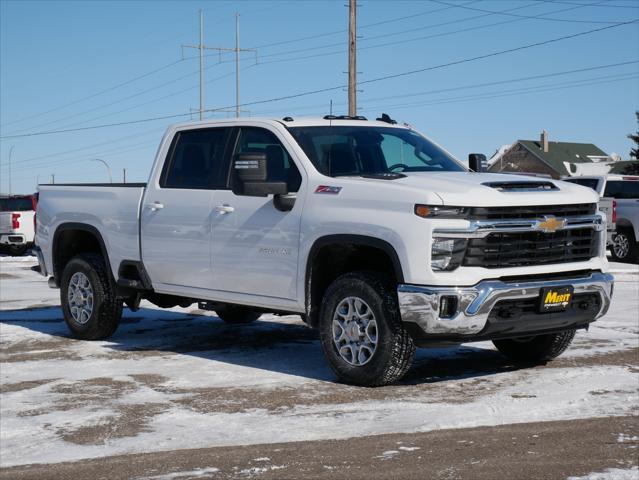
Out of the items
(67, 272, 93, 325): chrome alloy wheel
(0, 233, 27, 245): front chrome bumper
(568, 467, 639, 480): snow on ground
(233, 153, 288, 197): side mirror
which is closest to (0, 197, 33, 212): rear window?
(0, 233, 27, 245): front chrome bumper

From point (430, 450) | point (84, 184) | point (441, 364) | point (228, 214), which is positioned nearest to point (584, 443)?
point (430, 450)

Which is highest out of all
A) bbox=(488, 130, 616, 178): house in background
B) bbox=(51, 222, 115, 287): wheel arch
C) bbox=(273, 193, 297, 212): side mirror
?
bbox=(488, 130, 616, 178): house in background

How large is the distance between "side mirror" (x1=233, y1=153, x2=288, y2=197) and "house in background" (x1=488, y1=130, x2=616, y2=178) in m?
92.4

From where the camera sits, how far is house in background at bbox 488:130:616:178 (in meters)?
102

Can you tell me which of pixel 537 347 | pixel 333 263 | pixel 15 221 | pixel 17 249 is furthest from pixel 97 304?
pixel 17 249

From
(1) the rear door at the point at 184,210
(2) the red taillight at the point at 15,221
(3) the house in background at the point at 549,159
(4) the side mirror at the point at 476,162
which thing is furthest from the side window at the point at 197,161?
(3) the house in background at the point at 549,159

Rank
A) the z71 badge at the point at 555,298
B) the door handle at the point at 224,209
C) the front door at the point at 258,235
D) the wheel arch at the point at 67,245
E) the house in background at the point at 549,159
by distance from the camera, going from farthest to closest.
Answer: the house in background at the point at 549,159 → the wheel arch at the point at 67,245 → the door handle at the point at 224,209 → the front door at the point at 258,235 → the z71 badge at the point at 555,298

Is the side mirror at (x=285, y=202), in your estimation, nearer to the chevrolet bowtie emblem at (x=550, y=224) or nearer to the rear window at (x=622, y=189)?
the chevrolet bowtie emblem at (x=550, y=224)

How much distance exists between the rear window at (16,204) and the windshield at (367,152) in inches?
845

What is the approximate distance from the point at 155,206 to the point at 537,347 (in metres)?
3.63

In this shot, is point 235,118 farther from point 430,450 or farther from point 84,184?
point 430,450

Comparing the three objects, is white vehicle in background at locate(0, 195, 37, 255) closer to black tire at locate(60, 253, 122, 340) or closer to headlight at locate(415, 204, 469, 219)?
black tire at locate(60, 253, 122, 340)

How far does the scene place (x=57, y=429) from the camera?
21.0 feet

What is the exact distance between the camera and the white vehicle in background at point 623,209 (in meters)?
21.6
